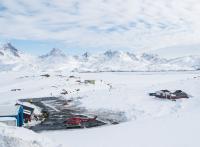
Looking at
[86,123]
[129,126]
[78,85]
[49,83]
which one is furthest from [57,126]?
[49,83]

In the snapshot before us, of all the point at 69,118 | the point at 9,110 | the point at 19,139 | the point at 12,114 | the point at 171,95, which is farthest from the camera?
the point at 171,95

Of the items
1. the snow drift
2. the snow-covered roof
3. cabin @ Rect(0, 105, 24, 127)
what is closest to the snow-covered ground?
cabin @ Rect(0, 105, 24, 127)

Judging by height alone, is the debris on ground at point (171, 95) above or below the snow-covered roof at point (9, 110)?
above

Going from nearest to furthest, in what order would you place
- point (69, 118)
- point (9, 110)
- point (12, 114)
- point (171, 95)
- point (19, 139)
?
1. point (19, 139)
2. point (12, 114)
3. point (9, 110)
4. point (69, 118)
5. point (171, 95)

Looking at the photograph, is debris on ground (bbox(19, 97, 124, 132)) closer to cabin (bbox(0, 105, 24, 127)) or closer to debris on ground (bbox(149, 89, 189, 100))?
cabin (bbox(0, 105, 24, 127))

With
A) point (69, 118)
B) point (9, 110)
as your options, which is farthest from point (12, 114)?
point (69, 118)

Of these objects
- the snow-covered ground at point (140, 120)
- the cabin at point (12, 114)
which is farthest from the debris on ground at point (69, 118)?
the snow-covered ground at point (140, 120)

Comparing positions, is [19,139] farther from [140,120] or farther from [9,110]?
[9,110]

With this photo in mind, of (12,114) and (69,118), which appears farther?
(69,118)

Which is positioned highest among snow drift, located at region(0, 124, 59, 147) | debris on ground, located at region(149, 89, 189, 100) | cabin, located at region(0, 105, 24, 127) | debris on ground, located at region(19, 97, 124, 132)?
snow drift, located at region(0, 124, 59, 147)

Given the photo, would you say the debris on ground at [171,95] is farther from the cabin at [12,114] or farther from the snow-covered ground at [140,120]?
the cabin at [12,114]

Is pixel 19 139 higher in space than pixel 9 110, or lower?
higher

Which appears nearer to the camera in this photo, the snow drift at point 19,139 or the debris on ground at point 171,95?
the snow drift at point 19,139

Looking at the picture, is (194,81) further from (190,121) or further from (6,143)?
(6,143)
